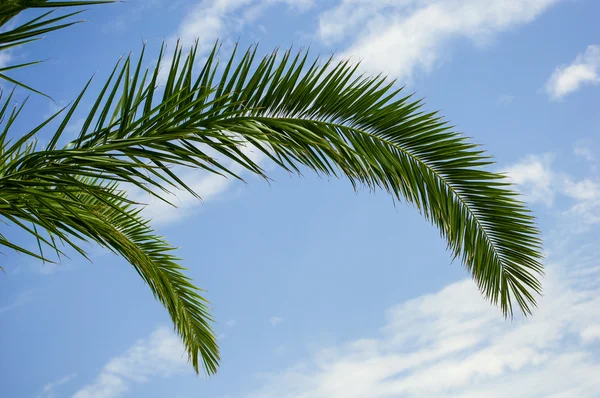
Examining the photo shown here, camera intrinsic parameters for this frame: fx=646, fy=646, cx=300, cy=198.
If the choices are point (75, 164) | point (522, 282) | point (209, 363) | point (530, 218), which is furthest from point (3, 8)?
point (209, 363)

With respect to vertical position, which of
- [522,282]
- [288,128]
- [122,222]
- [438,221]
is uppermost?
[122,222]

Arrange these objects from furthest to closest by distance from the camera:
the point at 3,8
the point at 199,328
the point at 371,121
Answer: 1. the point at 199,328
2. the point at 371,121
3. the point at 3,8

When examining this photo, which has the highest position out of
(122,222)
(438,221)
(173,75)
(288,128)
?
(122,222)

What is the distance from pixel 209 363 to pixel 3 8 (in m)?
4.66

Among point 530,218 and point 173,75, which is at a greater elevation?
point 173,75

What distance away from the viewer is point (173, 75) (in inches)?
125

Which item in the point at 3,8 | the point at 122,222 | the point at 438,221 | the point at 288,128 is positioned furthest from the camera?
the point at 122,222

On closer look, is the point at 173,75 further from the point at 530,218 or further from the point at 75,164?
the point at 530,218

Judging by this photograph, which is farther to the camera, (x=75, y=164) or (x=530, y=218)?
(x=530, y=218)

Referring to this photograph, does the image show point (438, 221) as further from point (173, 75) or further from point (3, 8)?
point (3, 8)

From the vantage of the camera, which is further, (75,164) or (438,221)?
(438,221)

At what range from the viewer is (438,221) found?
4164 millimetres

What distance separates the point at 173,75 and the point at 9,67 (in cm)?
89

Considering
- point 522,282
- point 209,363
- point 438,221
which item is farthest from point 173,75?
point 209,363
